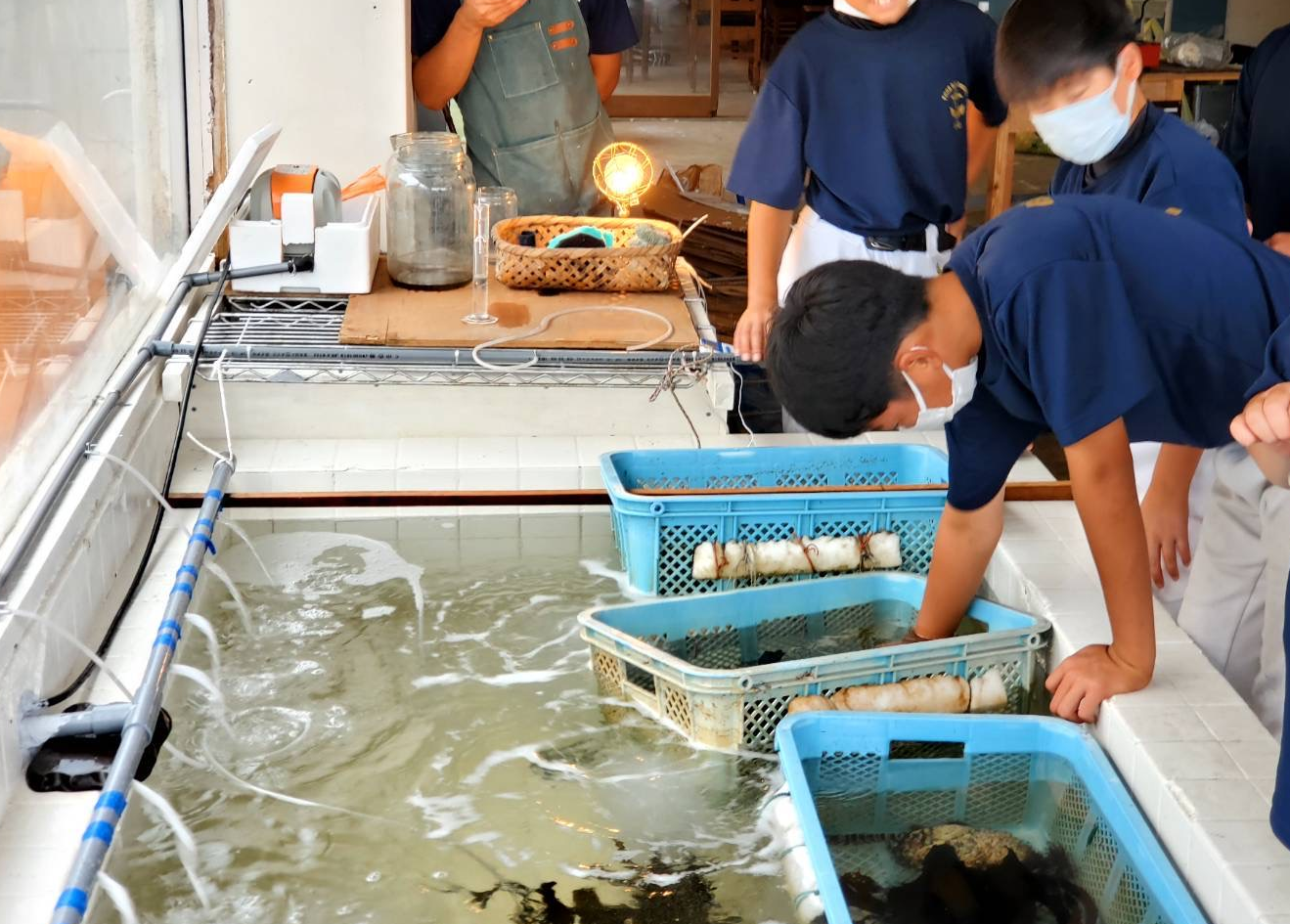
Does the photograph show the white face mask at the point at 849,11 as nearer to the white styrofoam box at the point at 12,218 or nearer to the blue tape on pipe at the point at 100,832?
the white styrofoam box at the point at 12,218

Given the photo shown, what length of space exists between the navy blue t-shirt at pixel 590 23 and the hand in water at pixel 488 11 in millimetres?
195

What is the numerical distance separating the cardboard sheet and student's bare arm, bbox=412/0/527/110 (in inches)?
24.7

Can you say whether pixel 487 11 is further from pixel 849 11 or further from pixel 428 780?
pixel 428 780

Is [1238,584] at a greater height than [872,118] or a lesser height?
lesser

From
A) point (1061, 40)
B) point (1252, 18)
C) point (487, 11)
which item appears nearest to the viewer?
point (1061, 40)

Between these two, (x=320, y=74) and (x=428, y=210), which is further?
(x=320, y=74)

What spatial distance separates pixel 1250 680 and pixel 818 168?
4.45ft

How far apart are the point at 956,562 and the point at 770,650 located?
35 cm

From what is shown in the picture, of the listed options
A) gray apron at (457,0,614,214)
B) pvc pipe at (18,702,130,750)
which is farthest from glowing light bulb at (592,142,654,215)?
pvc pipe at (18,702,130,750)

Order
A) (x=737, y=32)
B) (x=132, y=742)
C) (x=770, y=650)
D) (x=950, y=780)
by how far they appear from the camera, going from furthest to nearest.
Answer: (x=737, y=32)
(x=770, y=650)
(x=950, y=780)
(x=132, y=742)

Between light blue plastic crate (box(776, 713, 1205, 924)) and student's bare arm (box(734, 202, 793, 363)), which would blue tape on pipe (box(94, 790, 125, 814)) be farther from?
student's bare arm (box(734, 202, 793, 363))

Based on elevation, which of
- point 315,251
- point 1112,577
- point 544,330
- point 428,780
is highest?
point 315,251

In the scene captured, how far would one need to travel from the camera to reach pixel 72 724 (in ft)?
6.28

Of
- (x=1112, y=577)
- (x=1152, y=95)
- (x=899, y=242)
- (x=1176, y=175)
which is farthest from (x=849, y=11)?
(x=1152, y=95)
